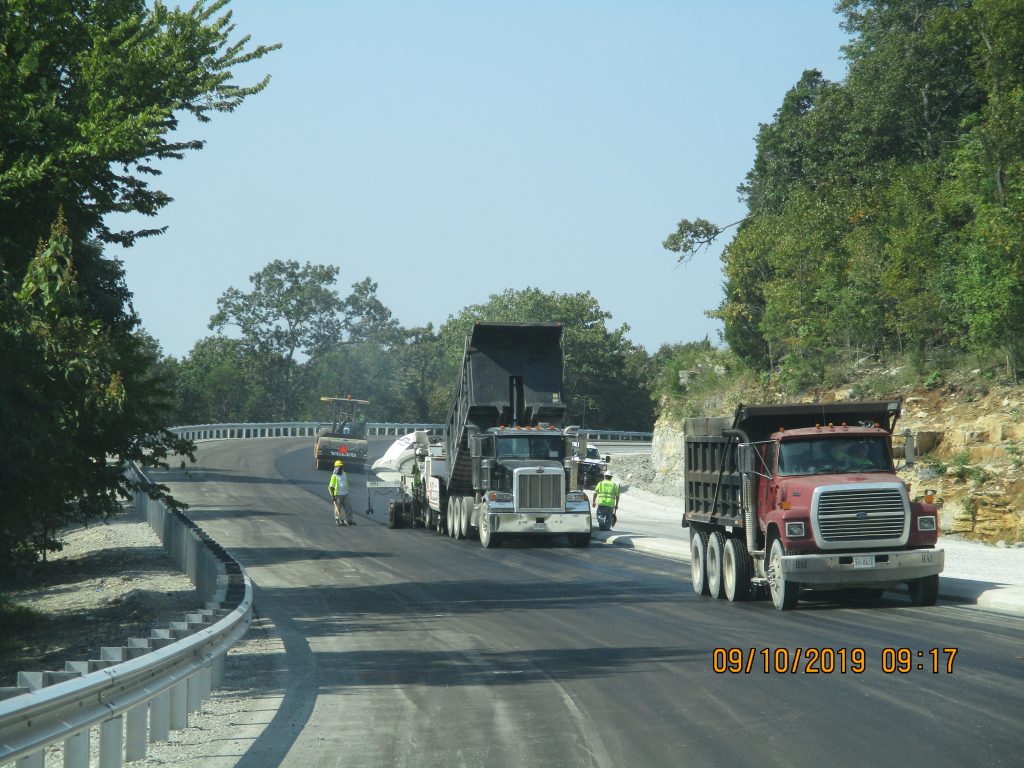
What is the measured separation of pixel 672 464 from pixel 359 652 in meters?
42.2

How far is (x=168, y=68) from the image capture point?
1716 centimetres

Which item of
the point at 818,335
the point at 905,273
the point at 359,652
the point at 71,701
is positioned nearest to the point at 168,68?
the point at 359,652

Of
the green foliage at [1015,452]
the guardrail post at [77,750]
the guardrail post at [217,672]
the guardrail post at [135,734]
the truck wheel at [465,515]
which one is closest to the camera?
the guardrail post at [77,750]

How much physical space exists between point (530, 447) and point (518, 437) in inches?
16.2

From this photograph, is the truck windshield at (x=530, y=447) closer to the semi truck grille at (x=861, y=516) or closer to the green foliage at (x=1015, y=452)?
the green foliage at (x=1015, y=452)

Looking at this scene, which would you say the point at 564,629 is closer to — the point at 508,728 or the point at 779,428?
the point at 779,428

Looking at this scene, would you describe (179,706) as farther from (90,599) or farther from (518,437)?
(518,437)

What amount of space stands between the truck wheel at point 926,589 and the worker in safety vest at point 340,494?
23.3 meters

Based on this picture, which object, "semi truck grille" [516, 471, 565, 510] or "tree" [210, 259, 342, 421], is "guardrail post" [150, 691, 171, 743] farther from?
"tree" [210, 259, 342, 421]

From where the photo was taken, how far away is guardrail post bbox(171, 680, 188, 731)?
8656 millimetres

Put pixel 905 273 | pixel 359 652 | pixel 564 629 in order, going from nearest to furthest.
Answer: pixel 359 652 < pixel 564 629 < pixel 905 273

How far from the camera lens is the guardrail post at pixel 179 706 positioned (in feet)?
28.4

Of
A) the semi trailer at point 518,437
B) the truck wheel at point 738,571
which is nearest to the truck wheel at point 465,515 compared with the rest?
the semi trailer at point 518,437
